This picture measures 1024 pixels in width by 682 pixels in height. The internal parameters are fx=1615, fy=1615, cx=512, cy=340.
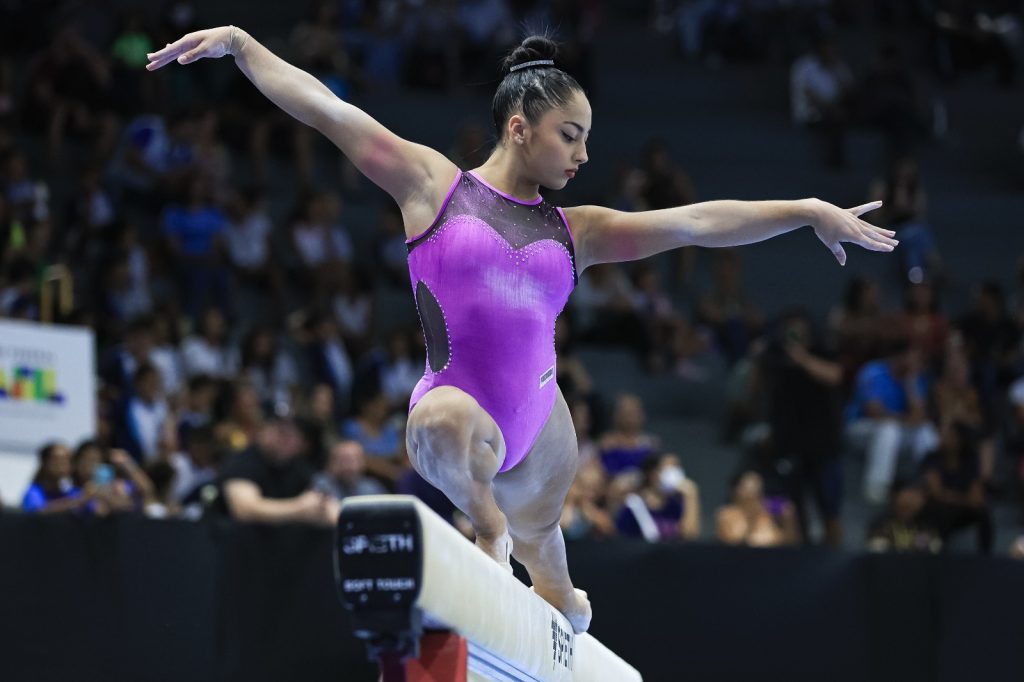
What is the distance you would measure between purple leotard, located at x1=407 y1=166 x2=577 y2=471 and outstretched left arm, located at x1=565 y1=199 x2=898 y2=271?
159mm

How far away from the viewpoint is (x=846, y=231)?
14.0ft

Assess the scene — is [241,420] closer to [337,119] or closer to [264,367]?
[264,367]

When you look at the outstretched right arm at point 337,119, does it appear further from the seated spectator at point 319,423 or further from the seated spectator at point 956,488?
the seated spectator at point 956,488

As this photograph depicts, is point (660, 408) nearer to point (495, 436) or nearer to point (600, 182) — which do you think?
point (600, 182)

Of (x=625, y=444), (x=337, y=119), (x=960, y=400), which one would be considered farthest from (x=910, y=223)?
(x=337, y=119)

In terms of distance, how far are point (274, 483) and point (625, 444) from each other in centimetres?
258

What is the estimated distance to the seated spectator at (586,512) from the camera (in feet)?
29.9

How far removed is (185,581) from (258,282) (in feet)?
16.5

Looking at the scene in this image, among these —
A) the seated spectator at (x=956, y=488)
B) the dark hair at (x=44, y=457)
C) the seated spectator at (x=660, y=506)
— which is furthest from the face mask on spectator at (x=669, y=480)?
the dark hair at (x=44, y=457)

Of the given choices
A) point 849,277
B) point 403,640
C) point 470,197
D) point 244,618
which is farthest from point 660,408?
point 403,640

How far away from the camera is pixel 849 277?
1349cm

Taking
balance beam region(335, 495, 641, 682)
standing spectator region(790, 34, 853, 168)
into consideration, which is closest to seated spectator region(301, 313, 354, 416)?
standing spectator region(790, 34, 853, 168)

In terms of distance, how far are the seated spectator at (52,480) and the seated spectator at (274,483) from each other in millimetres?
784

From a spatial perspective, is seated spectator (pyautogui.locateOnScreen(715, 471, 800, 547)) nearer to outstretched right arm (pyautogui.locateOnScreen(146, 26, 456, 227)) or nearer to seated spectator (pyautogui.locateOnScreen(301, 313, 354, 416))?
seated spectator (pyautogui.locateOnScreen(301, 313, 354, 416))
